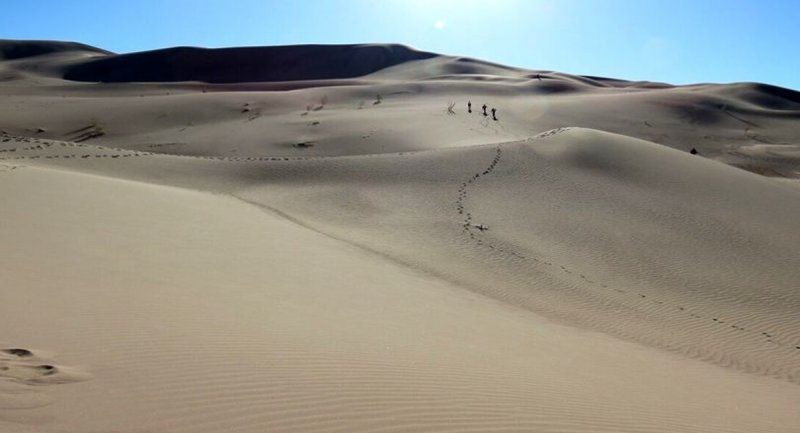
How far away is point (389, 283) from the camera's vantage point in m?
9.68

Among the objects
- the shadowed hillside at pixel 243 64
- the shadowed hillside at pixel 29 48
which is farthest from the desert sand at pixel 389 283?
the shadowed hillside at pixel 29 48

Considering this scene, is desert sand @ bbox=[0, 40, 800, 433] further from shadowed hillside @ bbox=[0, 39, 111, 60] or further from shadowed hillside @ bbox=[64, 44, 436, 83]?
shadowed hillside @ bbox=[0, 39, 111, 60]

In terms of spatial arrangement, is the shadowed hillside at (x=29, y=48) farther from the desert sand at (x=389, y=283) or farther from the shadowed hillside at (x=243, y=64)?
the desert sand at (x=389, y=283)

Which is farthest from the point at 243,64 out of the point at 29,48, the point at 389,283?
the point at 389,283

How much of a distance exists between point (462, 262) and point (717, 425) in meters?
6.87

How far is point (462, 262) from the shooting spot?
471 inches

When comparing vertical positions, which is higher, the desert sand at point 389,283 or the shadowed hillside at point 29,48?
the shadowed hillside at point 29,48

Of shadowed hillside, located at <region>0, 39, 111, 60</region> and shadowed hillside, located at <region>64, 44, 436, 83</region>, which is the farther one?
shadowed hillside, located at <region>0, 39, 111, 60</region>

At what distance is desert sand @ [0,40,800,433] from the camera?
4441 mm

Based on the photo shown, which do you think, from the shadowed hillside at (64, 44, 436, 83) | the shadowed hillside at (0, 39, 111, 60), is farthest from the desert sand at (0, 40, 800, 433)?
the shadowed hillside at (0, 39, 111, 60)

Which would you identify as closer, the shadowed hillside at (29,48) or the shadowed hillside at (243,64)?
the shadowed hillside at (243,64)

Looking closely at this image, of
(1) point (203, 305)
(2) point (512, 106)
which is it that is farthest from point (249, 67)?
(1) point (203, 305)

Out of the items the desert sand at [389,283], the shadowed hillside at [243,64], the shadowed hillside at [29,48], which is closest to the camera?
the desert sand at [389,283]

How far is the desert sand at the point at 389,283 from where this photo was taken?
4.44 meters
